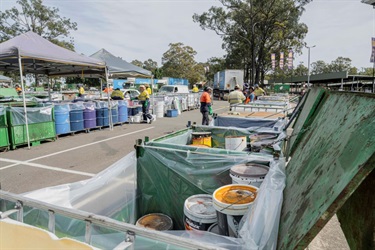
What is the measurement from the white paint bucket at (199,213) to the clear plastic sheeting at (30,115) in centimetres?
724

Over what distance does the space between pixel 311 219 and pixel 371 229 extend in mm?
782

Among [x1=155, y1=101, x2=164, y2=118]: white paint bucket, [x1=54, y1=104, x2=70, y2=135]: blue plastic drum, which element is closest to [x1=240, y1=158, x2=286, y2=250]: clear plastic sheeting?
[x1=54, y1=104, x2=70, y2=135]: blue plastic drum

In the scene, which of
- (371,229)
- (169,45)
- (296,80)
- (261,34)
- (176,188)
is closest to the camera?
(371,229)

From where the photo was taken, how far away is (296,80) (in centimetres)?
6103

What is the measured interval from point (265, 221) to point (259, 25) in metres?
40.0

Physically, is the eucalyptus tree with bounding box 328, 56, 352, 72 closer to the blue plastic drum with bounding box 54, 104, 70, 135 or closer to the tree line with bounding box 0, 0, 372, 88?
the tree line with bounding box 0, 0, 372, 88

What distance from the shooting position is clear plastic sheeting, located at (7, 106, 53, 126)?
7.54 m

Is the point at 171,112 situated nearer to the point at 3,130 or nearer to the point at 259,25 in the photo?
the point at 3,130

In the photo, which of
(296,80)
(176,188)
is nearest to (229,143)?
(176,188)

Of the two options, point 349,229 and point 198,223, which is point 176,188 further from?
point 349,229

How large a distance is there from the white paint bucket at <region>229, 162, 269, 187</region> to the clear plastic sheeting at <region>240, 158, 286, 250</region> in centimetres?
67

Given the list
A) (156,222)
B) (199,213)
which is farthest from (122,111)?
(199,213)

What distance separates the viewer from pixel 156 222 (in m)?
3.19

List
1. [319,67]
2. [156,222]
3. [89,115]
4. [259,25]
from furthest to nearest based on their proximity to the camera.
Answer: [319,67] < [259,25] < [89,115] < [156,222]
